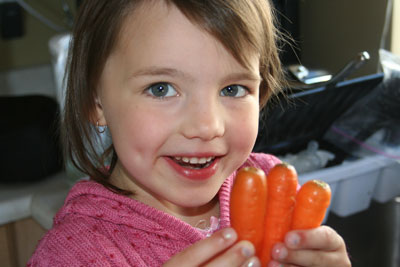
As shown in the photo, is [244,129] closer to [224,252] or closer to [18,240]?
[224,252]

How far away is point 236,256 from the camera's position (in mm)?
576

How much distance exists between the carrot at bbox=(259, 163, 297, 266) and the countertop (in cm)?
66

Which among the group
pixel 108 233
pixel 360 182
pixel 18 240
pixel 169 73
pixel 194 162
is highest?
pixel 169 73

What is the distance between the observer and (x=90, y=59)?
73cm

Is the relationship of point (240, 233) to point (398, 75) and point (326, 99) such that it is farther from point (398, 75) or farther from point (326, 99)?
point (398, 75)

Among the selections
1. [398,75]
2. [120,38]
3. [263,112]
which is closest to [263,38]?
[120,38]

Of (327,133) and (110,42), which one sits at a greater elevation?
(110,42)

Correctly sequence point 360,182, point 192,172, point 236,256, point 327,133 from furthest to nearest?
point 327,133, point 360,182, point 192,172, point 236,256

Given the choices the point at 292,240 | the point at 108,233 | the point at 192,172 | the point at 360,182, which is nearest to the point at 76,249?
the point at 108,233

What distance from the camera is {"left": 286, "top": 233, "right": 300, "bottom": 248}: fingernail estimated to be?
60cm

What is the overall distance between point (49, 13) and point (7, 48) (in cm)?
18

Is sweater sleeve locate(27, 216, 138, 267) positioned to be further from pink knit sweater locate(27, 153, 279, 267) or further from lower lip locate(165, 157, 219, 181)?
lower lip locate(165, 157, 219, 181)

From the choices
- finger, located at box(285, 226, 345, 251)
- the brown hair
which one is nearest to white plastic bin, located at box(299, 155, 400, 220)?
the brown hair

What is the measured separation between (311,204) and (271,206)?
5 centimetres
